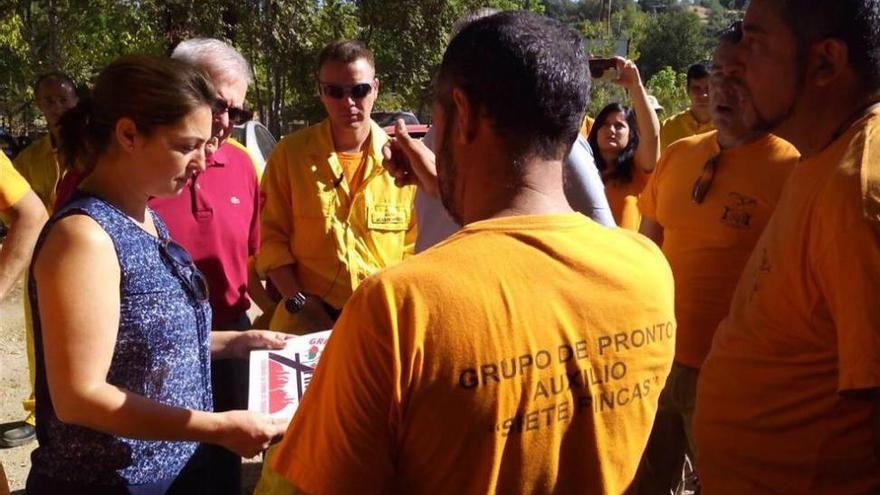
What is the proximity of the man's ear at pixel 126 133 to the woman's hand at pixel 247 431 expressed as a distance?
2.19 feet

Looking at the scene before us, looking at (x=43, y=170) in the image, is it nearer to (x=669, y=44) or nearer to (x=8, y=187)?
(x=8, y=187)

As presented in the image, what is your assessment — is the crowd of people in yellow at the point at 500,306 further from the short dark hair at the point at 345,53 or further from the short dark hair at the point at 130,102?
the short dark hair at the point at 345,53

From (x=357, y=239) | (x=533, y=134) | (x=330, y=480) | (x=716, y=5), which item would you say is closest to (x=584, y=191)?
(x=357, y=239)

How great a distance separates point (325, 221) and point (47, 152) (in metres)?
2.64

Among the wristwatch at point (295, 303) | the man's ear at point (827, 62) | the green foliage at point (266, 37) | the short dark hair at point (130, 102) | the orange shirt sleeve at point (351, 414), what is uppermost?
the green foliage at point (266, 37)

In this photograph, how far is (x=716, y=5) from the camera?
12231cm

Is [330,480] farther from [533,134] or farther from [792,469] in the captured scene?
[792,469]

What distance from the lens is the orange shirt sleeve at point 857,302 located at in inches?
55.5

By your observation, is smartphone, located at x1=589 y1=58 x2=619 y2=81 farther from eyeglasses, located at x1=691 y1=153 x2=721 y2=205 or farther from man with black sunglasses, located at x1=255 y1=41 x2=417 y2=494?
man with black sunglasses, located at x1=255 y1=41 x2=417 y2=494

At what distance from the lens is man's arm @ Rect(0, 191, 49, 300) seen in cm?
338

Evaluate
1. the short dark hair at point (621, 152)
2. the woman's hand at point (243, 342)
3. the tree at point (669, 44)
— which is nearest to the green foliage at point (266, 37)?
the short dark hair at point (621, 152)

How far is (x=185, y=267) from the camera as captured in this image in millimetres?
2016

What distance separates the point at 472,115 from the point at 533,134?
4.1 inches

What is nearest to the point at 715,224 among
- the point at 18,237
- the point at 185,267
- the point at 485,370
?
the point at 185,267
